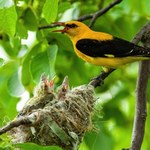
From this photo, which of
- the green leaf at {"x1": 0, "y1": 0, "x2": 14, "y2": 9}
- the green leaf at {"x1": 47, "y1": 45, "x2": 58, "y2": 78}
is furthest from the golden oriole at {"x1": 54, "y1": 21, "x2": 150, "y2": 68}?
the green leaf at {"x1": 0, "y1": 0, "x2": 14, "y2": 9}

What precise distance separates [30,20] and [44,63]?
0.81m

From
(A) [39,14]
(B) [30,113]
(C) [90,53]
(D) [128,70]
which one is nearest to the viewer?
(B) [30,113]

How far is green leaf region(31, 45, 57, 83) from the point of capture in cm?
568

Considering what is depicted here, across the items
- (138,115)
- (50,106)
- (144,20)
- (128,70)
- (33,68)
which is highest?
(50,106)

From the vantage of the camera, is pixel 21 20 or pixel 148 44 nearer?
pixel 148 44

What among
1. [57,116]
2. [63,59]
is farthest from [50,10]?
[63,59]

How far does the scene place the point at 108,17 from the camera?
750 centimetres

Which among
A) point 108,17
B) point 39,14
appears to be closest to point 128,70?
point 108,17

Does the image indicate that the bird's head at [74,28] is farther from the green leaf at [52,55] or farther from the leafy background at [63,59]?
the green leaf at [52,55]

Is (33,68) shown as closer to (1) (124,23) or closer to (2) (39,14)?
(2) (39,14)

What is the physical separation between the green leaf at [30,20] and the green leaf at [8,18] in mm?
1583

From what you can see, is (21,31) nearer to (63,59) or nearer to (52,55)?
(52,55)

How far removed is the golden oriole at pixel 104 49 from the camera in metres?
5.94

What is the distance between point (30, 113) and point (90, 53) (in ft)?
5.35
